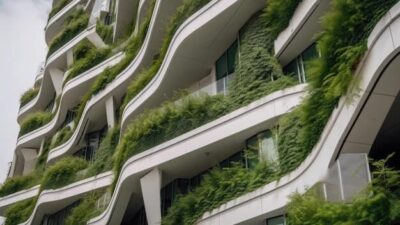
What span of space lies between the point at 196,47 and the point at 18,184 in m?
21.3

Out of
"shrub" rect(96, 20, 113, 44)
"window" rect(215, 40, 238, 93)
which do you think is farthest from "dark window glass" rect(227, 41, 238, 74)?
"shrub" rect(96, 20, 113, 44)

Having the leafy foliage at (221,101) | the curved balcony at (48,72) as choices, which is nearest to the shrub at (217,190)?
the leafy foliage at (221,101)

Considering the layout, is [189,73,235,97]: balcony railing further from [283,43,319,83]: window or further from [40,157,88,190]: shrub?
[40,157,88,190]: shrub

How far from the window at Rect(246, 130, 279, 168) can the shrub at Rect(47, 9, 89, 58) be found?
22.5m

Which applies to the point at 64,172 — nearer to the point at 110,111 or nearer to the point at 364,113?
the point at 110,111

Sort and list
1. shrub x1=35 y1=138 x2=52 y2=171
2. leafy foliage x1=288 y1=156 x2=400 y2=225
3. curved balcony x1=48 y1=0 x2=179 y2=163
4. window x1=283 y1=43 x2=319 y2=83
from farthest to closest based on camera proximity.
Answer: shrub x1=35 y1=138 x2=52 y2=171 < curved balcony x1=48 y1=0 x2=179 y2=163 < window x1=283 y1=43 x2=319 y2=83 < leafy foliage x1=288 y1=156 x2=400 y2=225

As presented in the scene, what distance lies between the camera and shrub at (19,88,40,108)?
44688 mm

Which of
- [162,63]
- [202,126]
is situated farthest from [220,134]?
[162,63]

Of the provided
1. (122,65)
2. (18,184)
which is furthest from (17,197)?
(122,65)

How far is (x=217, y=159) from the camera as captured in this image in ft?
64.5

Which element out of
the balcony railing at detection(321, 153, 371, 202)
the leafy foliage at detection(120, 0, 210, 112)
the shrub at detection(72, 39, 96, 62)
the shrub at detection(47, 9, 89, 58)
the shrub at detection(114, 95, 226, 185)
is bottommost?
the balcony railing at detection(321, 153, 371, 202)

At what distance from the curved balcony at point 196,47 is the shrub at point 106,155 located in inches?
126

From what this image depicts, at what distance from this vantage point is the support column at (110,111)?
29000 millimetres

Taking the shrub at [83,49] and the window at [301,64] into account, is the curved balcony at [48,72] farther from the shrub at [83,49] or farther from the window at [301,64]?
the window at [301,64]
